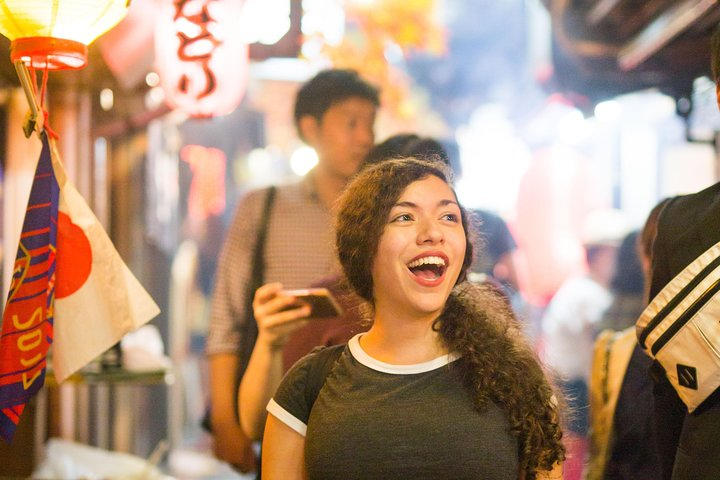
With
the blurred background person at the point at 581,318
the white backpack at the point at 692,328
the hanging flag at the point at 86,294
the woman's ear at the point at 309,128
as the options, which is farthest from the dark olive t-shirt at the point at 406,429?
the blurred background person at the point at 581,318

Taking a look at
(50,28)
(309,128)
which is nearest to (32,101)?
(50,28)

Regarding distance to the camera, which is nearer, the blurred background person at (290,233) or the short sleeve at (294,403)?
the short sleeve at (294,403)

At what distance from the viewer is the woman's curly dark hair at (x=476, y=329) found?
2756 mm

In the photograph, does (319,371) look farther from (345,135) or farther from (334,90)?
(334,90)

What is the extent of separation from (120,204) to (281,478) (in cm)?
597

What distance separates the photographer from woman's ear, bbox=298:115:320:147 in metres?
4.74

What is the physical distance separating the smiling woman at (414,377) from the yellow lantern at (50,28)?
1106 mm

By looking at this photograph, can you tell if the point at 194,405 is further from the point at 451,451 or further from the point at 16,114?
the point at 451,451

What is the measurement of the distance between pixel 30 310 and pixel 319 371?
103 cm

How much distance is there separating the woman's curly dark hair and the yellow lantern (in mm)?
1078

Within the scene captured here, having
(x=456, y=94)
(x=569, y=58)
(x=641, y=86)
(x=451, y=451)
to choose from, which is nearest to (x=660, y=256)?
(x=451, y=451)

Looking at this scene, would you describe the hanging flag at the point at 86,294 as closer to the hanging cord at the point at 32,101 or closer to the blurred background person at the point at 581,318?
the hanging cord at the point at 32,101

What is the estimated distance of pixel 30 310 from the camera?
3207 mm

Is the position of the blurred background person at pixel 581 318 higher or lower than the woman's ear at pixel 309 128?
lower
